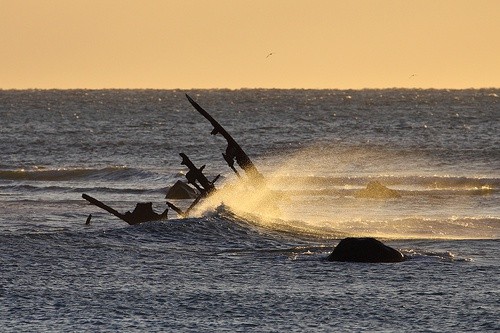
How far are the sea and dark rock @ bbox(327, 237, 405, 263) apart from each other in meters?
0.42

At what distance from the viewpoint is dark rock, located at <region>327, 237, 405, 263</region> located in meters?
28.2

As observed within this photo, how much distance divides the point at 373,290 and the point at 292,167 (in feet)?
158

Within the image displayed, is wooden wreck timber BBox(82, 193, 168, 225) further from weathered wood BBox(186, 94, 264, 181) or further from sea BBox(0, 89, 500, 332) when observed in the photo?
weathered wood BBox(186, 94, 264, 181)

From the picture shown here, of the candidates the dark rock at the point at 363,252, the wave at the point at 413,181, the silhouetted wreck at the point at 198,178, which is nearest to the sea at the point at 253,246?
the wave at the point at 413,181

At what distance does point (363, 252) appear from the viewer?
28281 millimetres

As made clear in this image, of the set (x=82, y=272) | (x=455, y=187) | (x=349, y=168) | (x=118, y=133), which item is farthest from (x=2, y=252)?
(x=118, y=133)

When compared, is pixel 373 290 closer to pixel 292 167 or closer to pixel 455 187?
pixel 455 187

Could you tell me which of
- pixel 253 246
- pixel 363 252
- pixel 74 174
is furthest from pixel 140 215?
pixel 74 174

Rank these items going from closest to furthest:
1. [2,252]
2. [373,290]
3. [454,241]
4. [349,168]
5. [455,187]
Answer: [373,290] → [2,252] → [454,241] → [455,187] → [349,168]

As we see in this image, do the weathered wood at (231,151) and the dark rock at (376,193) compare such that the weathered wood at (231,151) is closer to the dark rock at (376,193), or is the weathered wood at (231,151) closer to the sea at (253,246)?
the sea at (253,246)

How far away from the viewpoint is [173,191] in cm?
5106

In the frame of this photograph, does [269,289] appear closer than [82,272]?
Yes

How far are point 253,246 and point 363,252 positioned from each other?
4469mm

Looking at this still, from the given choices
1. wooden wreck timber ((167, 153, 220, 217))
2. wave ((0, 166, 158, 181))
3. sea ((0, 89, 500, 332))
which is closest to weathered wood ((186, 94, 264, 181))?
sea ((0, 89, 500, 332))
